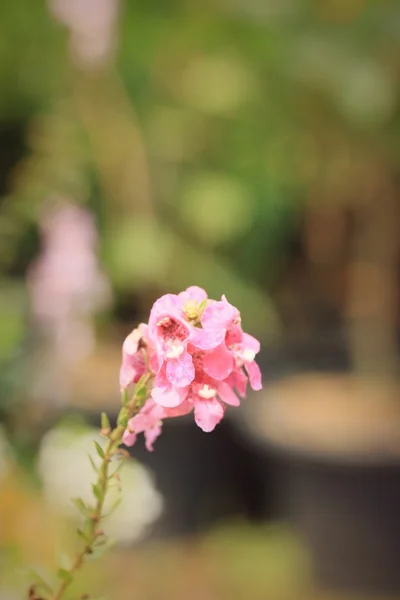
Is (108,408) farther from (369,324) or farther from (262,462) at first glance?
(369,324)

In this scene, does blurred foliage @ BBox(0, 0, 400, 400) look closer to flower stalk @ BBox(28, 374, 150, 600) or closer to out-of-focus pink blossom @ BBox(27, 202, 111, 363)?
out-of-focus pink blossom @ BBox(27, 202, 111, 363)

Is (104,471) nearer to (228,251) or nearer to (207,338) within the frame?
(207,338)

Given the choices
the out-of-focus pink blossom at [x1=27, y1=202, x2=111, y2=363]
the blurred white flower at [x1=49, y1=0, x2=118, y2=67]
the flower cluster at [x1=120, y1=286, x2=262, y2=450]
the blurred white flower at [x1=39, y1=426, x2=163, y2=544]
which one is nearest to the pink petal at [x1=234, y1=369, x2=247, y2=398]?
the flower cluster at [x1=120, y1=286, x2=262, y2=450]

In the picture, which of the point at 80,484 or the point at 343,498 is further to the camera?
the point at 343,498

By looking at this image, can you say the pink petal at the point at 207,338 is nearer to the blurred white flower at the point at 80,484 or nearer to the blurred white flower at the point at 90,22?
the blurred white flower at the point at 80,484

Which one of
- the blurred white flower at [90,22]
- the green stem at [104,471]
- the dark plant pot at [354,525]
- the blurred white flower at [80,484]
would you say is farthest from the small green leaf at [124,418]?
the blurred white flower at [90,22]

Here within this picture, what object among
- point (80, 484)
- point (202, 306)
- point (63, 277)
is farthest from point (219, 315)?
point (63, 277)

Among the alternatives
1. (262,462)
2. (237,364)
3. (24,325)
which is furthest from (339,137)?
(237,364)
